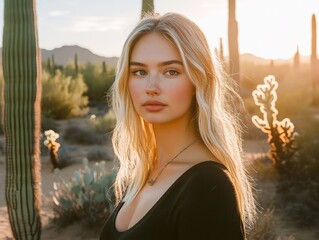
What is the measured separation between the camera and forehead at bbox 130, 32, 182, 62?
2.08 metres

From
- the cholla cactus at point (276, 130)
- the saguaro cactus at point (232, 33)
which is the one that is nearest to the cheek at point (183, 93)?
the cholla cactus at point (276, 130)

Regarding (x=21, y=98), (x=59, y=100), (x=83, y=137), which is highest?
(x=21, y=98)

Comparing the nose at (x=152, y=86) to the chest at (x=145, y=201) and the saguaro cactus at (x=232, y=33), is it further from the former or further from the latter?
the saguaro cactus at (x=232, y=33)

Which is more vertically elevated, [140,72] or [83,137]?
[140,72]

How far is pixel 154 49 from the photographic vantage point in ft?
6.98

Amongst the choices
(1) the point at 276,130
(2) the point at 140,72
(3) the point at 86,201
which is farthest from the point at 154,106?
(1) the point at 276,130

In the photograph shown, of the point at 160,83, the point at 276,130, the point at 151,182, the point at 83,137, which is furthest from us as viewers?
the point at 83,137

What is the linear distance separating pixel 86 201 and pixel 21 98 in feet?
10.3

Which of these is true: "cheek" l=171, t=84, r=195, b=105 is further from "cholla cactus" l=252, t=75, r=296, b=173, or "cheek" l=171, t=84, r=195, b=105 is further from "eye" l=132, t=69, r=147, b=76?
"cholla cactus" l=252, t=75, r=296, b=173

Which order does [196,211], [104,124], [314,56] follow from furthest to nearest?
[314,56], [104,124], [196,211]

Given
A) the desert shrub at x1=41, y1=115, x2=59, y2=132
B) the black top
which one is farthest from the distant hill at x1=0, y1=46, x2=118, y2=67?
the black top

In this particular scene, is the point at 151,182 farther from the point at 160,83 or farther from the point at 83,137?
the point at 83,137

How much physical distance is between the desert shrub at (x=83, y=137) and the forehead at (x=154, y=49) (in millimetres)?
16137

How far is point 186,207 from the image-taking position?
177 cm
